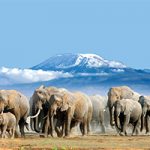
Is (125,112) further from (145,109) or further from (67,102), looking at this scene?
(67,102)

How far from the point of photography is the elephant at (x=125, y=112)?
37500mm

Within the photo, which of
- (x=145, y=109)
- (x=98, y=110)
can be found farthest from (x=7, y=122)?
(x=98, y=110)

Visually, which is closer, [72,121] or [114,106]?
[72,121]

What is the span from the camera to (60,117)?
33500mm

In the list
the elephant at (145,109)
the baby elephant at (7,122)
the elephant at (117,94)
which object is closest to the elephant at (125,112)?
the elephant at (117,94)

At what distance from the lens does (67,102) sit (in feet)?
108

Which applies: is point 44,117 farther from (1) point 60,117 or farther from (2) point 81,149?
(2) point 81,149

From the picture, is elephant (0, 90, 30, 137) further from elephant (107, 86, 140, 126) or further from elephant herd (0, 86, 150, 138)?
elephant (107, 86, 140, 126)

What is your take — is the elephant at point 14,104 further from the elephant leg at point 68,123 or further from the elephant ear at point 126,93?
the elephant ear at point 126,93

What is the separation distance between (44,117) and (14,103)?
1602mm

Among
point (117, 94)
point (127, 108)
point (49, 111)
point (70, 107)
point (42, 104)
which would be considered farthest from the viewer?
point (117, 94)

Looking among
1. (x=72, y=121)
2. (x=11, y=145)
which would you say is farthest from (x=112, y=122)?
(x=11, y=145)

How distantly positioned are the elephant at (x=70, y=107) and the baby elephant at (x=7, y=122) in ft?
5.85

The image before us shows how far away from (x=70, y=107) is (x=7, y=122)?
3.12 metres
